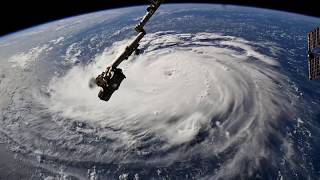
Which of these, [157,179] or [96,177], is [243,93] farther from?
[96,177]

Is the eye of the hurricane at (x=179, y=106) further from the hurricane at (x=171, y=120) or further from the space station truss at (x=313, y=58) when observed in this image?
the space station truss at (x=313, y=58)

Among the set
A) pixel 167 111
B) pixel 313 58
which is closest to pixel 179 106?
pixel 167 111

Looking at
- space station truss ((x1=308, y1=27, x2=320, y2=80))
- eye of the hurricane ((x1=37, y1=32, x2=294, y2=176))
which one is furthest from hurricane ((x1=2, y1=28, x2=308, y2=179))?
space station truss ((x1=308, y1=27, x2=320, y2=80))

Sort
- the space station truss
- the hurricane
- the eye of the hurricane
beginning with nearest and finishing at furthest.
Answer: the space station truss → the hurricane → the eye of the hurricane

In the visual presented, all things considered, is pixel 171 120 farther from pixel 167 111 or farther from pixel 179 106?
pixel 179 106

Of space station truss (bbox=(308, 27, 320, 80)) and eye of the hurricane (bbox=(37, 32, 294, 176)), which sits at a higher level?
space station truss (bbox=(308, 27, 320, 80))

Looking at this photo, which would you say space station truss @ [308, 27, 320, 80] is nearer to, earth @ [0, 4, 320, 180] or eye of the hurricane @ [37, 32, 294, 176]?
earth @ [0, 4, 320, 180]
